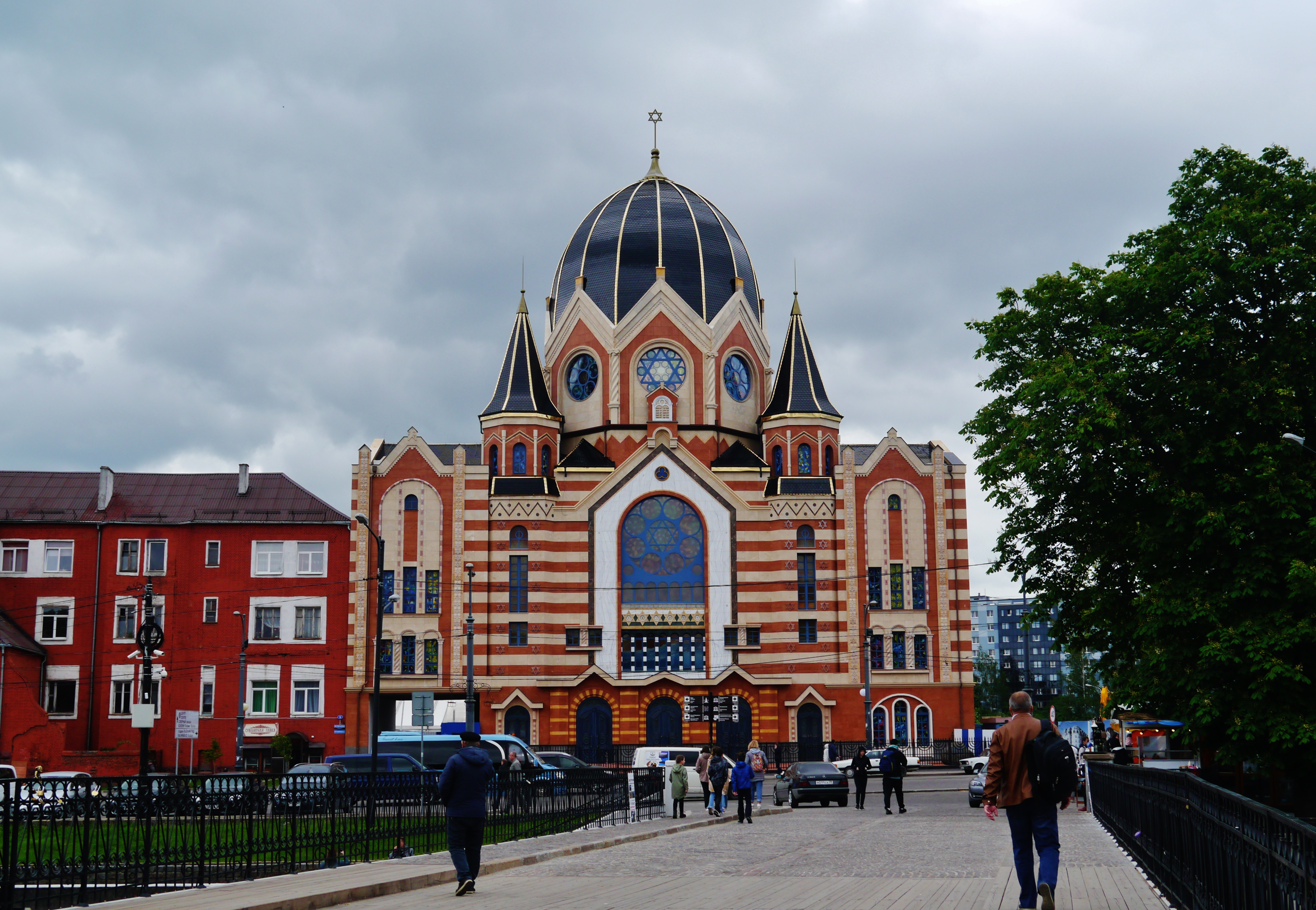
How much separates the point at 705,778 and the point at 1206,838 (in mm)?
24135

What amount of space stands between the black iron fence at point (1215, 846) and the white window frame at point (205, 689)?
46403 millimetres

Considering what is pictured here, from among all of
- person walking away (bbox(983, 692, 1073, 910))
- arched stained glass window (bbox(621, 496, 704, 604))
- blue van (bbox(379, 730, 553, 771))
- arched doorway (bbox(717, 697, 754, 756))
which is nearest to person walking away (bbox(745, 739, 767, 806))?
blue van (bbox(379, 730, 553, 771))

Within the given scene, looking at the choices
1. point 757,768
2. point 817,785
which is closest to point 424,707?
point 757,768

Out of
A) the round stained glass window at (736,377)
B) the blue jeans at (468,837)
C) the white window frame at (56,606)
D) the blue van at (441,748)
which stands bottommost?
the blue van at (441,748)

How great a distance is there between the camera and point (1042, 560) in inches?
1256

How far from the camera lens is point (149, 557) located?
194 ft

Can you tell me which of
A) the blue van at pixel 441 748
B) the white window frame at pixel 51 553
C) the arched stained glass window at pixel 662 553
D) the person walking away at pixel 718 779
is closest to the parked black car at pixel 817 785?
the person walking away at pixel 718 779

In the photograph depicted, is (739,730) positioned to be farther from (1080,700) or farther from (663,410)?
(1080,700)

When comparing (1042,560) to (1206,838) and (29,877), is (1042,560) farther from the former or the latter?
(29,877)

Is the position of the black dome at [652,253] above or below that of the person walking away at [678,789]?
above

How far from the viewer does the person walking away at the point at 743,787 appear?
93.8 ft

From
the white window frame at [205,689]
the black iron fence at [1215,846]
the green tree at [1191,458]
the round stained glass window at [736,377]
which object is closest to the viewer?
the black iron fence at [1215,846]

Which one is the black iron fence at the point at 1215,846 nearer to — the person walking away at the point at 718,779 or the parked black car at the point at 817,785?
the person walking away at the point at 718,779

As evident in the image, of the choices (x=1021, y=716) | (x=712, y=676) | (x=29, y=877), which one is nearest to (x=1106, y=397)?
(x=1021, y=716)
